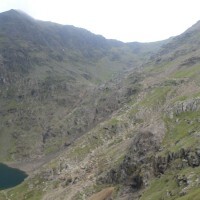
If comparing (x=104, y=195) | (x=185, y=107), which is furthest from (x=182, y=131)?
(x=104, y=195)

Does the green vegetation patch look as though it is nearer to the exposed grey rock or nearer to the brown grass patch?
the exposed grey rock

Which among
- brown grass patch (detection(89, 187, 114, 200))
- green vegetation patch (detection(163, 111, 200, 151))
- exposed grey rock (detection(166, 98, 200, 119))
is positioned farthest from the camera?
exposed grey rock (detection(166, 98, 200, 119))

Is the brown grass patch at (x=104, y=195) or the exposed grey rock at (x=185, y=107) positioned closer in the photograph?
the brown grass patch at (x=104, y=195)

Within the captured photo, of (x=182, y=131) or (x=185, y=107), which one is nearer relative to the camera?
(x=182, y=131)

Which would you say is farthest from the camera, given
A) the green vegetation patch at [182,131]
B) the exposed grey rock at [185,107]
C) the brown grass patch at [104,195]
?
the exposed grey rock at [185,107]

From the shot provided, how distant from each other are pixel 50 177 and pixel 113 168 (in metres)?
58.7

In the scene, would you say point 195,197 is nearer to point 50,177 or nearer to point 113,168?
point 113,168

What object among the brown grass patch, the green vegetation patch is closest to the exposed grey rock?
the green vegetation patch

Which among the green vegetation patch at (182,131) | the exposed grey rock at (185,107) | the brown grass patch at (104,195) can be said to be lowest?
the brown grass patch at (104,195)

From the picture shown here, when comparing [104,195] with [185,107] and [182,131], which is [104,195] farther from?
[185,107]

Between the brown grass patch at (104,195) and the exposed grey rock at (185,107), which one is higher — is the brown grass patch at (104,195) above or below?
below

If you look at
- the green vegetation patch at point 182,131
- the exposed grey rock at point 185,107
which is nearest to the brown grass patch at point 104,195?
the green vegetation patch at point 182,131

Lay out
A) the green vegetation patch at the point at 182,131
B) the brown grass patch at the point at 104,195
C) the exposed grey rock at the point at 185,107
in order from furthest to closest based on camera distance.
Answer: the exposed grey rock at the point at 185,107 → the brown grass patch at the point at 104,195 → the green vegetation patch at the point at 182,131

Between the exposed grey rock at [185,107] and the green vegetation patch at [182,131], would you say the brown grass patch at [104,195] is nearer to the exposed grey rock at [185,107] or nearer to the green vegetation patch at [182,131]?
the green vegetation patch at [182,131]
